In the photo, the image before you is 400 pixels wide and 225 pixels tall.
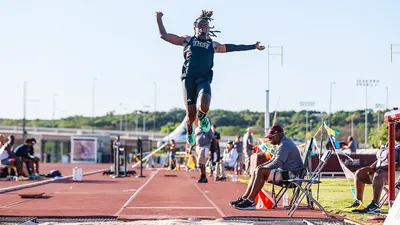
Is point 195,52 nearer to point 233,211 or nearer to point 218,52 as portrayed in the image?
point 218,52

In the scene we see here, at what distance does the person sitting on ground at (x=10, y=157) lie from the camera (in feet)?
69.7

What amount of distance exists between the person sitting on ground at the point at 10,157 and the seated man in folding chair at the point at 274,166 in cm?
1191

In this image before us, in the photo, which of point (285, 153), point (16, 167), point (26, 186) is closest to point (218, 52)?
point (285, 153)

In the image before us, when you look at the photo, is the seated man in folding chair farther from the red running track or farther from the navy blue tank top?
the navy blue tank top

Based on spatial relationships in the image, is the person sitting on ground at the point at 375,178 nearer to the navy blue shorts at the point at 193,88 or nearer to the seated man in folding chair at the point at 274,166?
the seated man in folding chair at the point at 274,166

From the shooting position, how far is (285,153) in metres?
11.0

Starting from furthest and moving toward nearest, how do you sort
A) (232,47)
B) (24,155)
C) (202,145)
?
(24,155)
(202,145)
(232,47)

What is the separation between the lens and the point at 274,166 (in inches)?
433

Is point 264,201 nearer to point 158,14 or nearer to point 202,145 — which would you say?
point 158,14

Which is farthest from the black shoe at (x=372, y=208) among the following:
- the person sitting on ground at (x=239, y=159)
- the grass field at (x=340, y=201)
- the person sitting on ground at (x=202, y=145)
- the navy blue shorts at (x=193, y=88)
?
the person sitting on ground at (x=239, y=159)

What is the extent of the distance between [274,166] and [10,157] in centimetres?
1262

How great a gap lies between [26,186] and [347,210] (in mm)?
9394

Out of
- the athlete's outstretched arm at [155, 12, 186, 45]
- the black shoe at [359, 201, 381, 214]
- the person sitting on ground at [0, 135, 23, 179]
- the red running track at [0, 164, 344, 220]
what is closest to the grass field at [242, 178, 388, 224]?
the black shoe at [359, 201, 381, 214]

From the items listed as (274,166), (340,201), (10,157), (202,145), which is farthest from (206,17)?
(10,157)
